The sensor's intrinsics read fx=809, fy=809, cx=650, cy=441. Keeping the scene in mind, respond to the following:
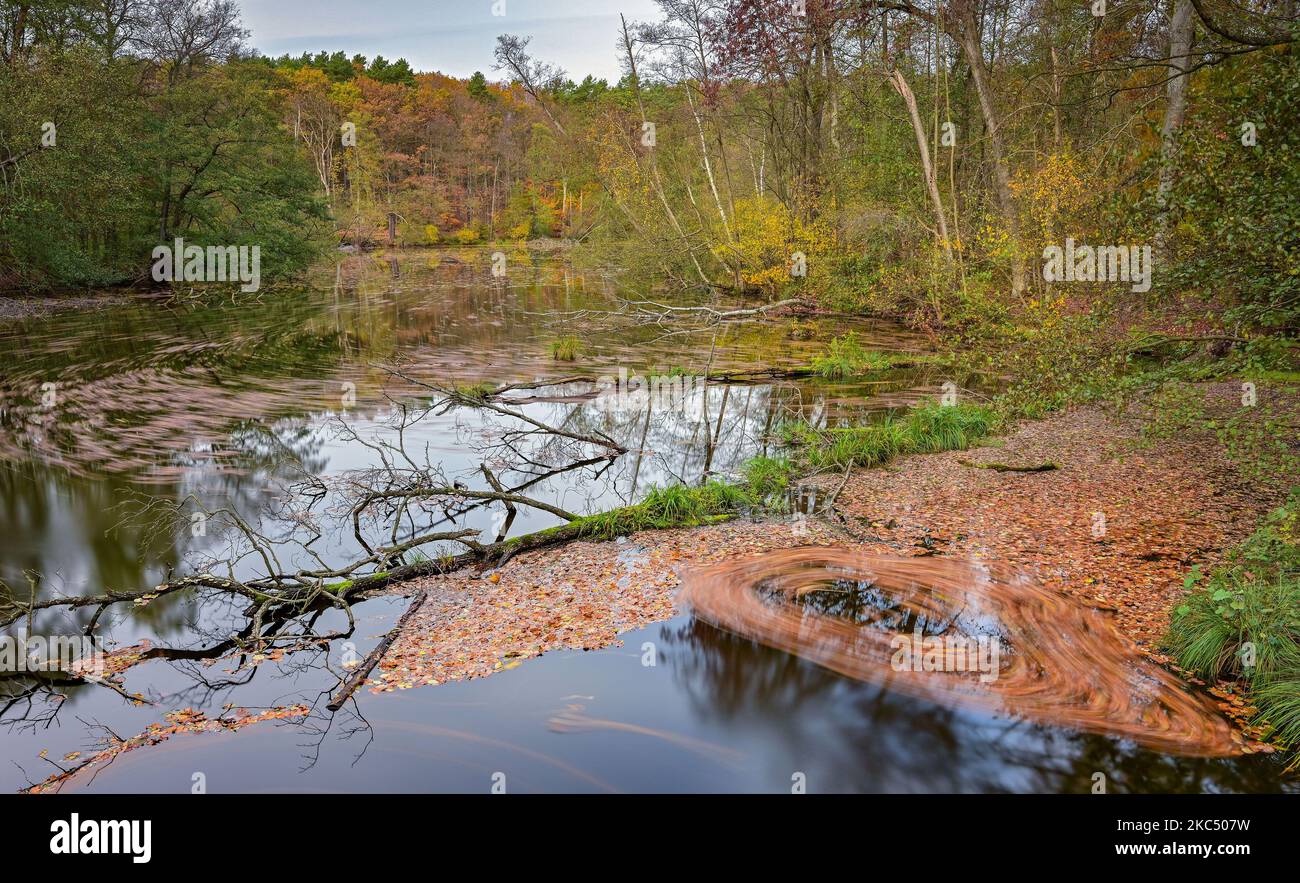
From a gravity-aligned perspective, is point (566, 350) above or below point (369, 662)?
above

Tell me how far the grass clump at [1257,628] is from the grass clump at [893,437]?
4971 millimetres

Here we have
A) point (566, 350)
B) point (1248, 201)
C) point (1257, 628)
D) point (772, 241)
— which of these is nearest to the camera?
point (1257, 628)

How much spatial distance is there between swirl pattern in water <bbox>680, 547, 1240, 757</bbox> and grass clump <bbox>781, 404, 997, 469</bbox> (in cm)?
337

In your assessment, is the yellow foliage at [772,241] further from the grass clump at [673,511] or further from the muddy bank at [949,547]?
the grass clump at [673,511]

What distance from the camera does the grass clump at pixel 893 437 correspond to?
11180 millimetres

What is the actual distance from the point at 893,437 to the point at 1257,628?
6.51 meters

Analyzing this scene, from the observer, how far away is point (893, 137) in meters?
22.0

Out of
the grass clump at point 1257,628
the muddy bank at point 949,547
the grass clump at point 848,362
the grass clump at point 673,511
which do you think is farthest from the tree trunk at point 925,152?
the grass clump at point 1257,628

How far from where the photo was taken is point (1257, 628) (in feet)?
17.6

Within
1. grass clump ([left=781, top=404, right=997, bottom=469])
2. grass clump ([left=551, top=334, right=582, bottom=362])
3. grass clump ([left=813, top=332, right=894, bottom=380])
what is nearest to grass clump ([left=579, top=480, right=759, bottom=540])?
grass clump ([left=781, top=404, right=997, bottom=469])

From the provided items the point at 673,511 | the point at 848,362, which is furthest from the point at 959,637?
the point at 848,362

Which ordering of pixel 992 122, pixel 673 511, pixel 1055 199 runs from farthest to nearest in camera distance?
pixel 992 122
pixel 1055 199
pixel 673 511

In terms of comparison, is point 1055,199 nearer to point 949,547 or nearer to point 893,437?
point 893,437

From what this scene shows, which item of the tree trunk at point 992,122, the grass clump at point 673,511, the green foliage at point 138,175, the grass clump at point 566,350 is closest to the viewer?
the grass clump at point 673,511
